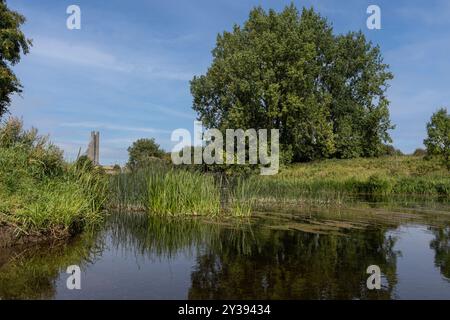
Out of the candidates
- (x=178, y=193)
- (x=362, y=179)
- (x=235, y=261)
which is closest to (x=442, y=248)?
(x=235, y=261)

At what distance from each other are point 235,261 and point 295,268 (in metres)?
1.07

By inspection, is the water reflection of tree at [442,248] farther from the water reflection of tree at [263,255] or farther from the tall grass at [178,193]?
the tall grass at [178,193]

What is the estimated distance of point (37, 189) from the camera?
9.06 metres

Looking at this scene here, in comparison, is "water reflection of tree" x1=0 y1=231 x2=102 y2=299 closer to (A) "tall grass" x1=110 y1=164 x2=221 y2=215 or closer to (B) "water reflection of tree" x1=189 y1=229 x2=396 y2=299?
(B) "water reflection of tree" x1=189 y1=229 x2=396 y2=299

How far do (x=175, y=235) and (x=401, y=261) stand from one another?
16.4 feet

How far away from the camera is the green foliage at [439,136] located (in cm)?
3372

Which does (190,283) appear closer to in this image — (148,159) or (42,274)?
(42,274)

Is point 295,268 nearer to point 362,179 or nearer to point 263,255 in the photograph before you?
point 263,255

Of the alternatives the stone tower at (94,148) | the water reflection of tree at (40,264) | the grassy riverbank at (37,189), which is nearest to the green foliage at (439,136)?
the stone tower at (94,148)

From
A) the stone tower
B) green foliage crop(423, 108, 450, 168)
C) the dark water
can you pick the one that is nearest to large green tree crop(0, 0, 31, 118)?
the stone tower

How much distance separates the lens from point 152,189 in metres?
13.8

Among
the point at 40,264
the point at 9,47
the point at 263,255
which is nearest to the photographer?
the point at 40,264
